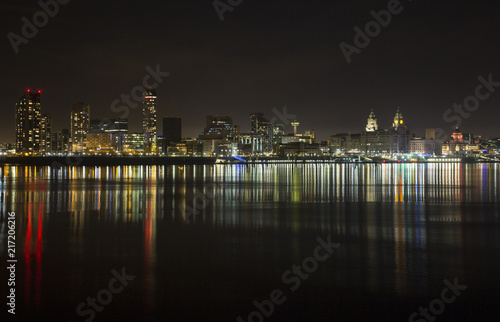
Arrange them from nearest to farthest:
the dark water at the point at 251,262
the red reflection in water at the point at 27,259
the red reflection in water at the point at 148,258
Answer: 1. the dark water at the point at 251,262
2. the red reflection in water at the point at 148,258
3. the red reflection in water at the point at 27,259

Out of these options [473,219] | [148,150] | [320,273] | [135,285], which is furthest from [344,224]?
[148,150]

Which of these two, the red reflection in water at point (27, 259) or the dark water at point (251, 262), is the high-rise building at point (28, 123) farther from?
the red reflection in water at point (27, 259)

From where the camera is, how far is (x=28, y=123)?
16800 cm

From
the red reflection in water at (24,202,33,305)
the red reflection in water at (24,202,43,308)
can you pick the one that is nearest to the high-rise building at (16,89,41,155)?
the red reflection in water at (24,202,43,308)

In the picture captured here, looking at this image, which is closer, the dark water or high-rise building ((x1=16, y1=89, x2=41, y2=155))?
the dark water

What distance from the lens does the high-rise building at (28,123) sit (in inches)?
6535

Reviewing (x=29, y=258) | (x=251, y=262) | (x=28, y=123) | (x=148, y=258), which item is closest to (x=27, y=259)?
(x=29, y=258)

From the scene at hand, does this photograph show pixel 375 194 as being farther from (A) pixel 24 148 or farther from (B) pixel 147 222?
(A) pixel 24 148

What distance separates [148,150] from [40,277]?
185038 millimetres

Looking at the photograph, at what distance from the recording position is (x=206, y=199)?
28.8m

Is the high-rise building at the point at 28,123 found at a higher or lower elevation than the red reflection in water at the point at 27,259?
higher

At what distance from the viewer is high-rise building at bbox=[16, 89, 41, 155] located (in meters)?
166

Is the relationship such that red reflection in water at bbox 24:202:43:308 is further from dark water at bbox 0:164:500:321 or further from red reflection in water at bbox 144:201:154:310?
red reflection in water at bbox 144:201:154:310

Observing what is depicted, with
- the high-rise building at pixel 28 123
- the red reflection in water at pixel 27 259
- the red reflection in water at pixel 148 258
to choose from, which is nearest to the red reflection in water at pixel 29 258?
the red reflection in water at pixel 27 259
